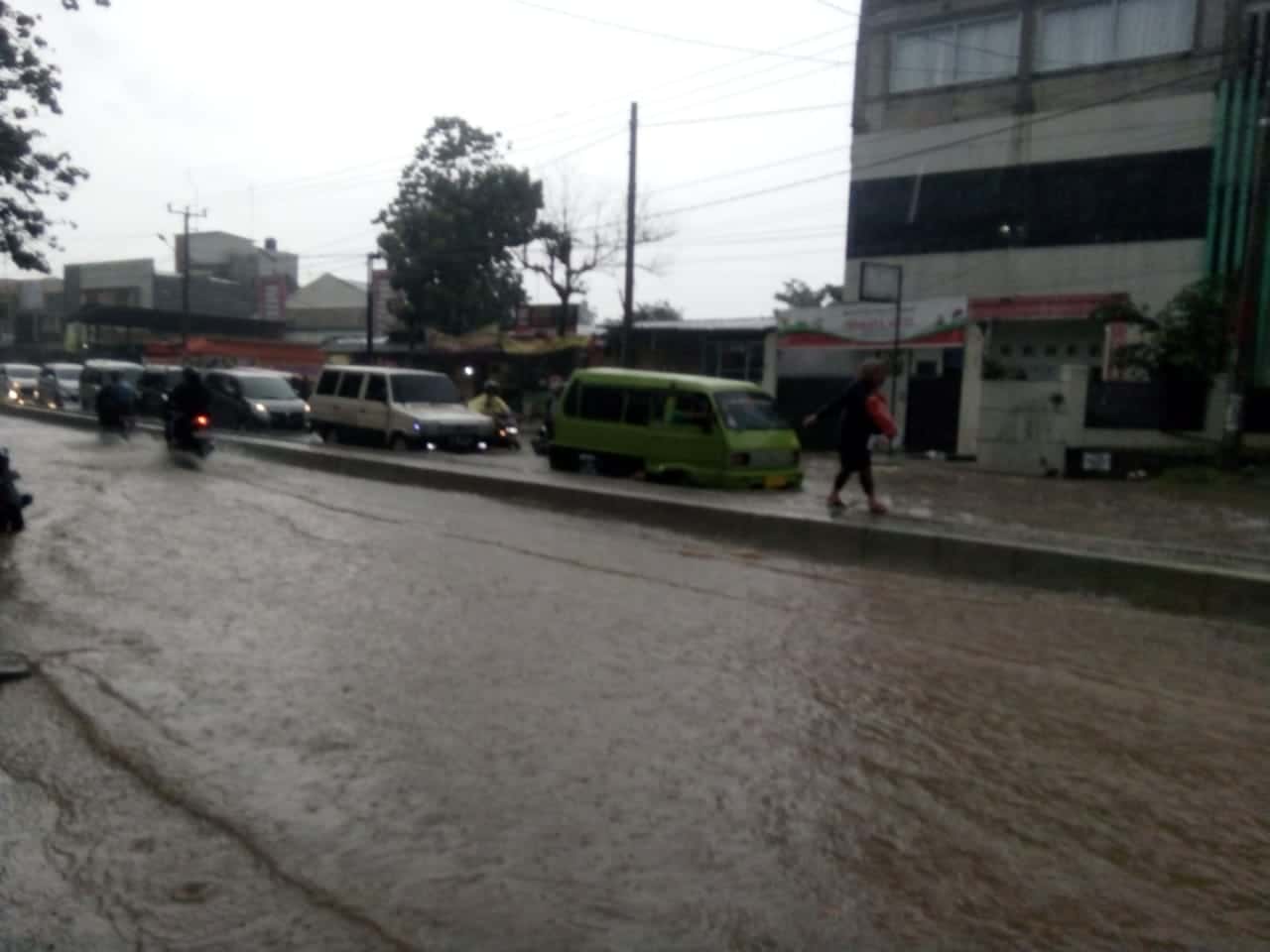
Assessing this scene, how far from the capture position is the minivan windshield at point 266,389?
27.9 meters

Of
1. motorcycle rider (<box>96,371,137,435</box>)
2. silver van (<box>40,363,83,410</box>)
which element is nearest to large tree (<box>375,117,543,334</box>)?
silver van (<box>40,363,83,410</box>)

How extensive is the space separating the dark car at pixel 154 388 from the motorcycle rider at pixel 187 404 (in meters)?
9.81

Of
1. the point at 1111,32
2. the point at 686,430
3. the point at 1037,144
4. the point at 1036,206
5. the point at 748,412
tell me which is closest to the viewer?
the point at 686,430

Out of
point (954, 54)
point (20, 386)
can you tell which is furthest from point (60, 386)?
point (954, 54)

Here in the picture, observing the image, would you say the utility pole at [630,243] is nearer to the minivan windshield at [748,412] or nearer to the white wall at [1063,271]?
the white wall at [1063,271]

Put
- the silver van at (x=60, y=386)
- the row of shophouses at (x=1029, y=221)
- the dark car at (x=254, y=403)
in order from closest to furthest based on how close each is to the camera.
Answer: the row of shophouses at (x=1029, y=221), the dark car at (x=254, y=403), the silver van at (x=60, y=386)

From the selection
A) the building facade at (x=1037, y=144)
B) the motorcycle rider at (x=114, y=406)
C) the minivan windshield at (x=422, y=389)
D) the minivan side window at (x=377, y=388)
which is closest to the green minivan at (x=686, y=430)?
the minivan windshield at (x=422, y=389)

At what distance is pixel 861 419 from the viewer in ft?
43.8

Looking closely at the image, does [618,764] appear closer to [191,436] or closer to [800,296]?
[191,436]

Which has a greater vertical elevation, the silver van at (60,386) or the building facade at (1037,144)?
the building facade at (1037,144)

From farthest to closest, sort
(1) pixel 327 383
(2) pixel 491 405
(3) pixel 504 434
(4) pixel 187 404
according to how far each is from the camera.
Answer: (2) pixel 491 405 < (3) pixel 504 434 < (1) pixel 327 383 < (4) pixel 187 404

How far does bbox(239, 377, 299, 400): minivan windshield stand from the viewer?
27.9m

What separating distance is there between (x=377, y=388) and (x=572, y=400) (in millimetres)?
6751

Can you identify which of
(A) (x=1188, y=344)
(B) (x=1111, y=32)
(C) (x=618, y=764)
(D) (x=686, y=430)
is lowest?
(C) (x=618, y=764)
